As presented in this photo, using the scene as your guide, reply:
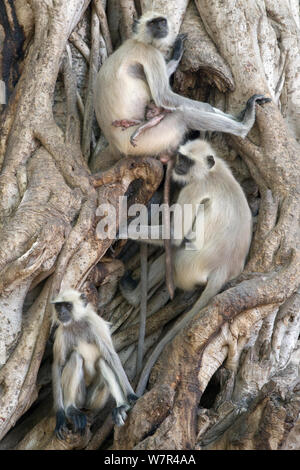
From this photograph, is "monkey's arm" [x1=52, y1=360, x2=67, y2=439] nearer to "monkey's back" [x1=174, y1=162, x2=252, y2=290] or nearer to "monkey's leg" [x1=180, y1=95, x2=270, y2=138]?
"monkey's back" [x1=174, y1=162, x2=252, y2=290]

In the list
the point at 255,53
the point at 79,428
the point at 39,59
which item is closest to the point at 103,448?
the point at 79,428

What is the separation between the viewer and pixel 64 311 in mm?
3994

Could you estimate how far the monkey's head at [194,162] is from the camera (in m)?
4.68

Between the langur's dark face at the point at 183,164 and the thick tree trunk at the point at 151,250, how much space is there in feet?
0.57

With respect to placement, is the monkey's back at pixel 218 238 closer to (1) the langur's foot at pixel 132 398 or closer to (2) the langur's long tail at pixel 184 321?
(2) the langur's long tail at pixel 184 321

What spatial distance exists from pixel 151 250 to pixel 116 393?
4.38ft

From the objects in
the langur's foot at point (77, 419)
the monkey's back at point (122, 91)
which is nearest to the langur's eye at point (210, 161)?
the monkey's back at point (122, 91)

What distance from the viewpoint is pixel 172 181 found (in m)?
4.95

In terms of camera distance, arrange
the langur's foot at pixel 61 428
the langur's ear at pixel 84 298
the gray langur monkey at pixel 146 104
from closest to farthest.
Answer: the langur's foot at pixel 61 428
the langur's ear at pixel 84 298
the gray langur monkey at pixel 146 104

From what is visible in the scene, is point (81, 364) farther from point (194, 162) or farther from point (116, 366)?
point (194, 162)

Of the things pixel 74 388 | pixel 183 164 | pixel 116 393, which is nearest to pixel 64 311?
pixel 74 388

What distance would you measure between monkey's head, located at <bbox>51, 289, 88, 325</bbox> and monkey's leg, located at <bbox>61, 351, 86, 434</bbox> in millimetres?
215

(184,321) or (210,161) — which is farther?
(210,161)
